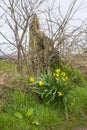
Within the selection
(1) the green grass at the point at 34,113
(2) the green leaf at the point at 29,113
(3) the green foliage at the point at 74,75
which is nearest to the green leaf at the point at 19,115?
(1) the green grass at the point at 34,113

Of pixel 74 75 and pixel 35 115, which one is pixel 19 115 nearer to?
pixel 35 115

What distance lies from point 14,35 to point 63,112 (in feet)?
9.47

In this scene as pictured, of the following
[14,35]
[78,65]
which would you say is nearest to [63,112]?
[14,35]

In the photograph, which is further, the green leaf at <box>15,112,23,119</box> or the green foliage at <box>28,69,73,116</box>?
the green foliage at <box>28,69,73,116</box>

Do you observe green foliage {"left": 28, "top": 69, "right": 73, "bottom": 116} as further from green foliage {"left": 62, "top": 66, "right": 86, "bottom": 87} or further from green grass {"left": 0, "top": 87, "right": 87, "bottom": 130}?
green foliage {"left": 62, "top": 66, "right": 86, "bottom": 87}

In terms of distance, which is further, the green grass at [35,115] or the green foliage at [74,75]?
the green foliage at [74,75]

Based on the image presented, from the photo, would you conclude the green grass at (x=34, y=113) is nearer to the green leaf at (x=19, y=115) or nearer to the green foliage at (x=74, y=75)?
the green leaf at (x=19, y=115)

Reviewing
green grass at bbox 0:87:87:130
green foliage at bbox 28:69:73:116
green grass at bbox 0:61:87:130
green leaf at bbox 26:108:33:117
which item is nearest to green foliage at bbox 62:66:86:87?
green grass at bbox 0:61:87:130

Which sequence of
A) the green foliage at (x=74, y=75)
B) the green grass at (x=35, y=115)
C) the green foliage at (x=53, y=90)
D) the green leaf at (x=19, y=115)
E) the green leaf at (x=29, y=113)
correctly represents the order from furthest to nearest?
the green foliage at (x=74, y=75) < the green foliage at (x=53, y=90) < the green leaf at (x=29, y=113) < the green leaf at (x=19, y=115) < the green grass at (x=35, y=115)

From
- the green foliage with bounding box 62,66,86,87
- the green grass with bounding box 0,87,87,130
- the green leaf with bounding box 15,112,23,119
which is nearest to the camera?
the green grass with bounding box 0,87,87,130

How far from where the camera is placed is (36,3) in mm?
9531

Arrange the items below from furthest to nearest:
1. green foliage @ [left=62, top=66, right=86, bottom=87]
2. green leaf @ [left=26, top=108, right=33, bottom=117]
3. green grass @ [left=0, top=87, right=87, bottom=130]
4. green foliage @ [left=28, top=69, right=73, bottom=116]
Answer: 1. green foliage @ [left=62, top=66, right=86, bottom=87]
2. green foliage @ [left=28, top=69, right=73, bottom=116]
3. green leaf @ [left=26, top=108, right=33, bottom=117]
4. green grass @ [left=0, top=87, right=87, bottom=130]

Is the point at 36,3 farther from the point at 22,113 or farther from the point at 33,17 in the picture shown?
the point at 22,113

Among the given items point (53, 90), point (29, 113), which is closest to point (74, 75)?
point (53, 90)
